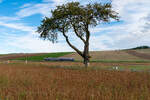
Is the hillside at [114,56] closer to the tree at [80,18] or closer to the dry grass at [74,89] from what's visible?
the tree at [80,18]

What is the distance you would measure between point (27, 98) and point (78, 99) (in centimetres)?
177

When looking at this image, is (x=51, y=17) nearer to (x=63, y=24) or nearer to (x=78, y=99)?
(x=63, y=24)

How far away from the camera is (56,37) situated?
144ft

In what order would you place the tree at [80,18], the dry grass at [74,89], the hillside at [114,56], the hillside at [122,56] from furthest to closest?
the hillside at [114,56]
the hillside at [122,56]
the tree at [80,18]
the dry grass at [74,89]

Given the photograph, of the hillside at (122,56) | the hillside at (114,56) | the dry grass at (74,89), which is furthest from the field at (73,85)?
the hillside at (114,56)

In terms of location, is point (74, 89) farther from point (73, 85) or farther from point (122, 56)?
point (122, 56)

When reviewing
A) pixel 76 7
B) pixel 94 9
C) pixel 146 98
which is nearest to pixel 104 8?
pixel 94 9

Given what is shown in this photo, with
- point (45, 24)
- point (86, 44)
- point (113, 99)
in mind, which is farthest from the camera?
point (45, 24)

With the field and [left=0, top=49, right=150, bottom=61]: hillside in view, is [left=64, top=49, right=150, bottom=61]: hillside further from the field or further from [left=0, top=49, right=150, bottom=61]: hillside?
the field

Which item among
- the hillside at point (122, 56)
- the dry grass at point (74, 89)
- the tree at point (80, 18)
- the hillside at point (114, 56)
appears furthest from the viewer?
the hillside at point (114, 56)

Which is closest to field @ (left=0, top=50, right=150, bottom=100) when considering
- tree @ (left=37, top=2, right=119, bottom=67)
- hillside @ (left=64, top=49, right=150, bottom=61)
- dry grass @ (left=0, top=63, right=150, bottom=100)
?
dry grass @ (left=0, top=63, right=150, bottom=100)

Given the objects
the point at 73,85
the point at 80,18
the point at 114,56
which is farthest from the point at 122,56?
the point at 73,85

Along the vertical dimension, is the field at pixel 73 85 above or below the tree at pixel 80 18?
below

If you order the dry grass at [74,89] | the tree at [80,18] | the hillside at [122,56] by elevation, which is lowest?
the hillside at [122,56]
